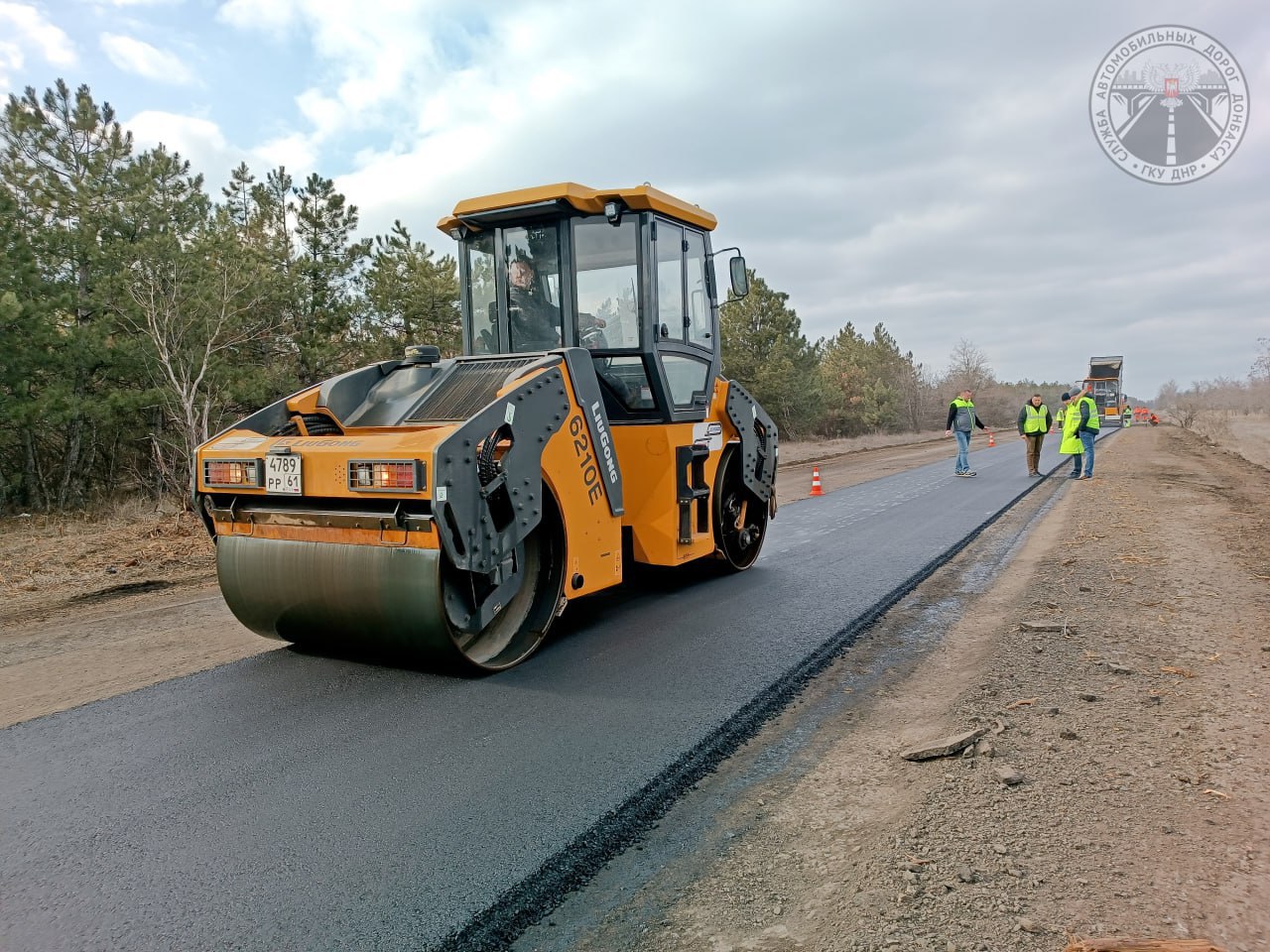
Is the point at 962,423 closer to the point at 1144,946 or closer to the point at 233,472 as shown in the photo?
the point at 233,472

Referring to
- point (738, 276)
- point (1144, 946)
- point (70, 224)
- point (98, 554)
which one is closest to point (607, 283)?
point (738, 276)

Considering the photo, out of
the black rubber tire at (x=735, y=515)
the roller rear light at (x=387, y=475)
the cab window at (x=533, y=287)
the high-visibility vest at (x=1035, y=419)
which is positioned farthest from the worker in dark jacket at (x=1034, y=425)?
the roller rear light at (x=387, y=475)

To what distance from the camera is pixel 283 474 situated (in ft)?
13.6

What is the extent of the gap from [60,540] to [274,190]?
1098 cm

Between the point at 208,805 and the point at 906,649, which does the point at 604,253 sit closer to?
the point at 906,649

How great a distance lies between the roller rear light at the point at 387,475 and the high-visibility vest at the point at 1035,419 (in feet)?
47.3

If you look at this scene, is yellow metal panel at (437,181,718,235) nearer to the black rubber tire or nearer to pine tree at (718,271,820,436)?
the black rubber tire

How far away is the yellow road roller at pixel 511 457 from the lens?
392cm

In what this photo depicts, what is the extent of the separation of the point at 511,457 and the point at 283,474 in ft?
3.79

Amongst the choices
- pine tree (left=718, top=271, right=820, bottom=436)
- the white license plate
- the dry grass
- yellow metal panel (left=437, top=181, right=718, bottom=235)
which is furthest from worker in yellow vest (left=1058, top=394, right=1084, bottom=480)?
pine tree (left=718, top=271, right=820, bottom=436)

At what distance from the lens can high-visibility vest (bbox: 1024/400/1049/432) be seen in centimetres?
1543

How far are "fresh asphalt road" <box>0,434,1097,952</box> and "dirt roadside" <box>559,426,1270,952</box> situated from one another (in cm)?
40

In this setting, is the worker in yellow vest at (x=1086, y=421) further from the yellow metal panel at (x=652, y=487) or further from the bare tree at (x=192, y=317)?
the bare tree at (x=192, y=317)

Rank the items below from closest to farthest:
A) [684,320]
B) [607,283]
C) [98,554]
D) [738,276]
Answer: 1. [607,283]
2. [684,320]
3. [738,276]
4. [98,554]
